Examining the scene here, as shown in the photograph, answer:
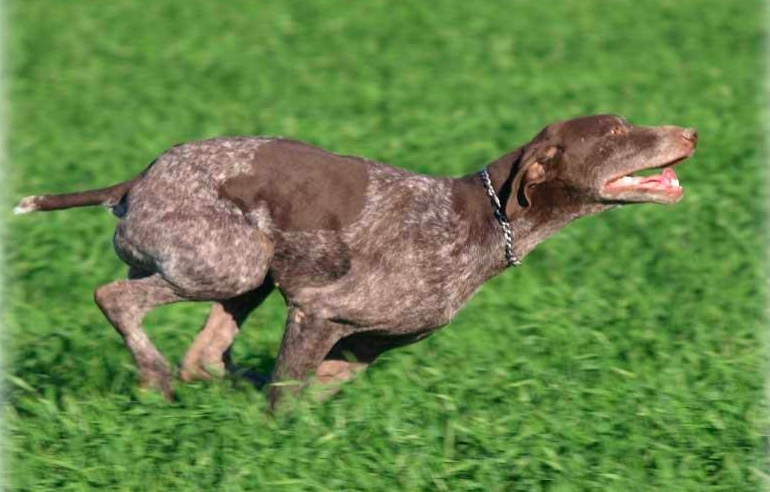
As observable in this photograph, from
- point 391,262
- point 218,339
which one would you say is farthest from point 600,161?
point 218,339

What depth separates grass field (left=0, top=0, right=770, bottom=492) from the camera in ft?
22.6

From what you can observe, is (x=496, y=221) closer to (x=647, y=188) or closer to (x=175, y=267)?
(x=647, y=188)

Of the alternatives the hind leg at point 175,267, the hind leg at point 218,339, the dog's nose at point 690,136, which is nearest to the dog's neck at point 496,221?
the dog's nose at point 690,136

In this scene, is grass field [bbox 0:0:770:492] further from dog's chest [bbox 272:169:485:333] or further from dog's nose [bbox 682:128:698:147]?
dog's nose [bbox 682:128:698:147]

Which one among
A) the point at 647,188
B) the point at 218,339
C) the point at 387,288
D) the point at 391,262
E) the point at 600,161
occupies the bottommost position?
the point at 218,339

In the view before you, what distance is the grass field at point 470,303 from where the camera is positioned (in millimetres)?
6902

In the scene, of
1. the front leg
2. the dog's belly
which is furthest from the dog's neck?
the front leg

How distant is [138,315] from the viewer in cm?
775

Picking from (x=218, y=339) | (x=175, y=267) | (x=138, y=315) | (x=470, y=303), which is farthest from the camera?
(x=470, y=303)

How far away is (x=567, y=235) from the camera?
→ 11.2 metres

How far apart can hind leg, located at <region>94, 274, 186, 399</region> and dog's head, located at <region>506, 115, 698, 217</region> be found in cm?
183

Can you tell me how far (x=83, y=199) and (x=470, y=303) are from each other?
3.05 meters

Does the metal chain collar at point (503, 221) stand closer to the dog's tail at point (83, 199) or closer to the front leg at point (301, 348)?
the front leg at point (301, 348)

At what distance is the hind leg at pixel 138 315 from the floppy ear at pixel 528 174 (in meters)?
1.74
